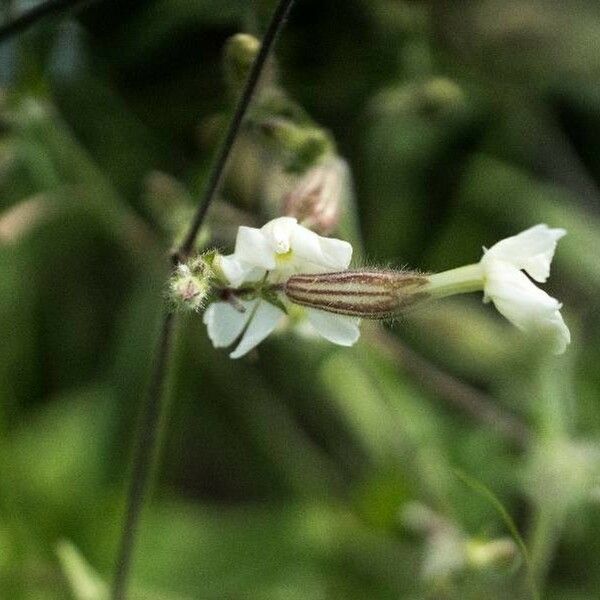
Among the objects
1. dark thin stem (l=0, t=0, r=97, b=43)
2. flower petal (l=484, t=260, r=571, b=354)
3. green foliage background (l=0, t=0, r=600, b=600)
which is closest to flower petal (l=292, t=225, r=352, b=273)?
flower petal (l=484, t=260, r=571, b=354)

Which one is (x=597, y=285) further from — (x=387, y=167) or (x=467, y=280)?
(x=467, y=280)

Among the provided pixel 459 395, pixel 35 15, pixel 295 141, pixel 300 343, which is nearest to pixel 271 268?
pixel 295 141

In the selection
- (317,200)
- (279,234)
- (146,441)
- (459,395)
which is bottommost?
(146,441)

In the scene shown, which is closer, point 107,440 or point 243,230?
point 243,230

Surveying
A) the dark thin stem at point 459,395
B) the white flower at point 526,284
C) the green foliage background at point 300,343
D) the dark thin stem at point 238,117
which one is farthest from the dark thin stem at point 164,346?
the dark thin stem at point 459,395

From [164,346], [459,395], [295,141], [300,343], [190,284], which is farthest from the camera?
[459,395]

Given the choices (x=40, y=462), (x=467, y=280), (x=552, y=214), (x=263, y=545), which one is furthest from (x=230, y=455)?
(x=467, y=280)

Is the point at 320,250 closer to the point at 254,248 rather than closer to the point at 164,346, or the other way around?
the point at 254,248
